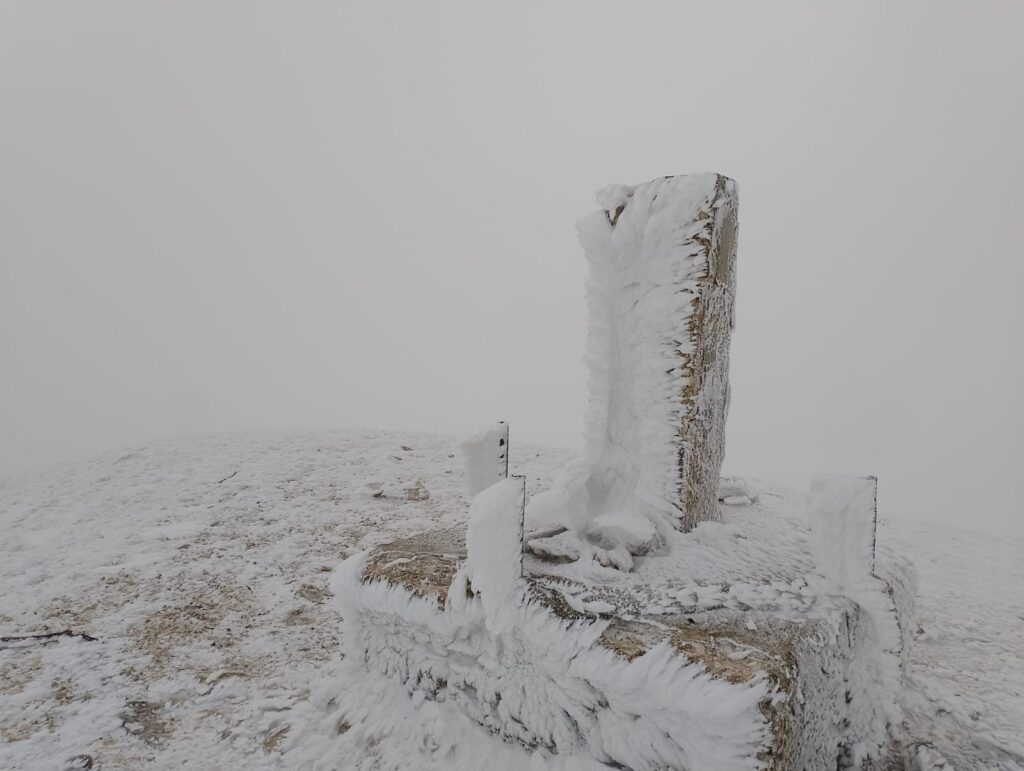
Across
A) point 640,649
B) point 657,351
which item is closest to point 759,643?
point 640,649

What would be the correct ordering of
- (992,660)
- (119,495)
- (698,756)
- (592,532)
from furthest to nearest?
(119,495) < (992,660) < (592,532) < (698,756)

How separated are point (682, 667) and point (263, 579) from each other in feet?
11.1

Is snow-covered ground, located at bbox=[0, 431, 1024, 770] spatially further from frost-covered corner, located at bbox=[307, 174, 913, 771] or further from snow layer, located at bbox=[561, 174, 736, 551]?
snow layer, located at bbox=[561, 174, 736, 551]

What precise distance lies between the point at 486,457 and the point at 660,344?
1.16 metres

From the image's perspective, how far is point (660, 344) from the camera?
328 cm

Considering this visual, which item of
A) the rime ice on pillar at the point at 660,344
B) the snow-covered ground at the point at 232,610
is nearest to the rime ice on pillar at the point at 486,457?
the rime ice on pillar at the point at 660,344

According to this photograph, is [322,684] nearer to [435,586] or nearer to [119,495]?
[435,586]

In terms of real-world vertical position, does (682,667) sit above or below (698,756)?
above

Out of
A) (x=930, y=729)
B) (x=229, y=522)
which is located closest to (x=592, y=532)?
(x=930, y=729)

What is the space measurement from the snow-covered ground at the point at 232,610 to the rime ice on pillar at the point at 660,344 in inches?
59.3

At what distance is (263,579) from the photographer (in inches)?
173

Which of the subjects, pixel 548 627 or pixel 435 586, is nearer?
pixel 548 627

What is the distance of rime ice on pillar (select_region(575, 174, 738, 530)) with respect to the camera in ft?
10.4

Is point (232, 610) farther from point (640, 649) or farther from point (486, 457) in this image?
point (640, 649)
